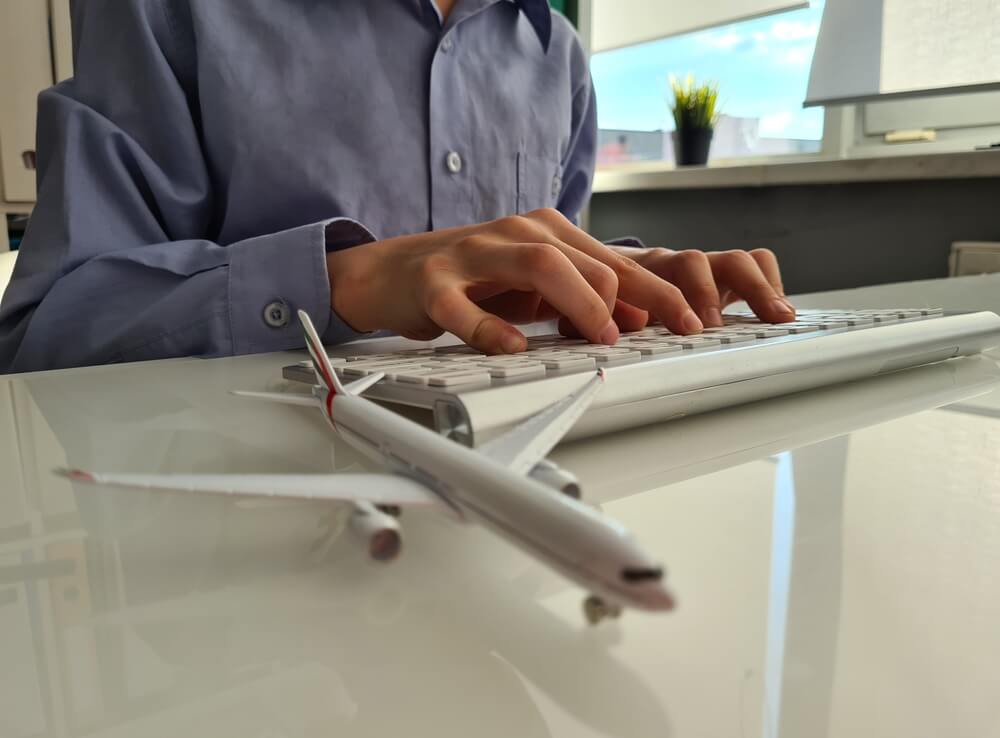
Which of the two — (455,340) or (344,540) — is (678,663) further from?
(455,340)

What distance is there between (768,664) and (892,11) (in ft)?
5.60

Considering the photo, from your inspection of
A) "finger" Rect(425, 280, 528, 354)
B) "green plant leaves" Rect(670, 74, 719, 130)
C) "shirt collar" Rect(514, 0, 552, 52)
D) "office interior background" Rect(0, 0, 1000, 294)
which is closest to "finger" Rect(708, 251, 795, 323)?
"finger" Rect(425, 280, 528, 354)

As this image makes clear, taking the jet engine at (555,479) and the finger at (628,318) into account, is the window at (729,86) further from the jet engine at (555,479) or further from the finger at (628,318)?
the jet engine at (555,479)

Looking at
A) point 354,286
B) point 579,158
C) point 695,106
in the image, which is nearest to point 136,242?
point 354,286

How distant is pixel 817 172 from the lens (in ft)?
5.29

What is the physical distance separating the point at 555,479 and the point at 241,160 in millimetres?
A: 614

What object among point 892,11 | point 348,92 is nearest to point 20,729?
point 348,92

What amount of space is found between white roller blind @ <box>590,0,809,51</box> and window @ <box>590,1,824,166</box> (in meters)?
0.06

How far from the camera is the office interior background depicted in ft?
4.79

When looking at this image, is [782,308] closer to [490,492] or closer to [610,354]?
[610,354]

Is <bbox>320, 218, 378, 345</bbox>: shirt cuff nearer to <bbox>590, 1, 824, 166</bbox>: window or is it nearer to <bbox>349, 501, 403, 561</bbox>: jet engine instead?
<bbox>349, 501, 403, 561</bbox>: jet engine

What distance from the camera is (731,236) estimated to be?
193 centimetres

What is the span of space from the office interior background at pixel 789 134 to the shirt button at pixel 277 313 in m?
0.64

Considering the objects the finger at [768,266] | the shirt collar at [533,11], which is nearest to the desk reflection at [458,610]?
the finger at [768,266]
